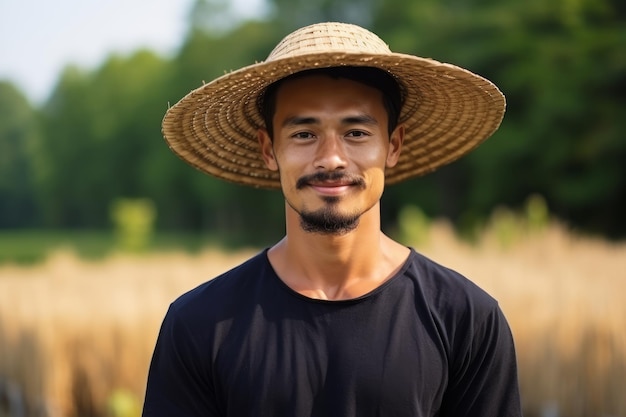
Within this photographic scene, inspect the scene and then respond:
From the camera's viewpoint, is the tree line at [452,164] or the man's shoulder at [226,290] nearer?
the man's shoulder at [226,290]

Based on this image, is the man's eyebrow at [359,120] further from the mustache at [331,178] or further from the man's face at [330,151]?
the mustache at [331,178]

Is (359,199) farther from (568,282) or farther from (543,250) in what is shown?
(543,250)

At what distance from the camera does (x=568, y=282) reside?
20.0 ft

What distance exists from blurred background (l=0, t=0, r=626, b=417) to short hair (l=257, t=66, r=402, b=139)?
0.57ft

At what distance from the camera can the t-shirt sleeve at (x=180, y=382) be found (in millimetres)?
2016

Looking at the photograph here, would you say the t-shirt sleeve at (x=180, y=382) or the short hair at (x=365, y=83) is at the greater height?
the short hair at (x=365, y=83)

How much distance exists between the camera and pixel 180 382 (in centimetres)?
202

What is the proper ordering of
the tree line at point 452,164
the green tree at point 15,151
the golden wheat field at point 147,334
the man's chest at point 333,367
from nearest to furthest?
the man's chest at point 333,367, the golden wheat field at point 147,334, the tree line at point 452,164, the green tree at point 15,151

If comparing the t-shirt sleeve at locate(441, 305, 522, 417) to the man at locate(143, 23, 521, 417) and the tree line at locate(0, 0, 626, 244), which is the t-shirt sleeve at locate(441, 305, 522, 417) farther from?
the tree line at locate(0, 0, 626, 244)

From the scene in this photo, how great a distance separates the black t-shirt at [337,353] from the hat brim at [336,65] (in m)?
0.45

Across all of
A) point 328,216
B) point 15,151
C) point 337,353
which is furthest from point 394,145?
point 15,151

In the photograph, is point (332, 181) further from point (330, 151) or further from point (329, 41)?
point (329, 41)

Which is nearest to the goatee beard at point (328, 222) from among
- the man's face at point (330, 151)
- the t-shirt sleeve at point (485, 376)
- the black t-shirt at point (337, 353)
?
the man's face at point (330, 151)

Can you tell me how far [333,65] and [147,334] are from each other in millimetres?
4312
